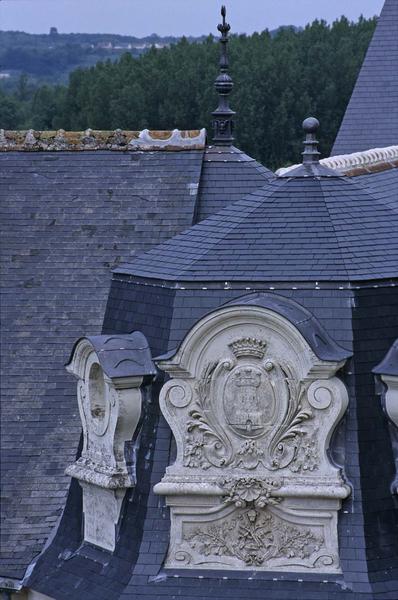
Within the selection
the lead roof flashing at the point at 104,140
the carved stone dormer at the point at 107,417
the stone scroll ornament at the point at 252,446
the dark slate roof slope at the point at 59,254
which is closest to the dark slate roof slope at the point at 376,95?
the lead roof flashing at the point at 104,140

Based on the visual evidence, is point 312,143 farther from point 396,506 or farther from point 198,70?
point 198,70

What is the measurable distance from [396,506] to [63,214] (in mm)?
6720

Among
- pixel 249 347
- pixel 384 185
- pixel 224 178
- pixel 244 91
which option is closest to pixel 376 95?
pixel 384 185

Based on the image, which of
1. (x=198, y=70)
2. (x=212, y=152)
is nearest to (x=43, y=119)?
(x=198, y=70)

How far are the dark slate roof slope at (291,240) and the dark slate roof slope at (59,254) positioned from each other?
8.76ft

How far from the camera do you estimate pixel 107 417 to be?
19.0 meters

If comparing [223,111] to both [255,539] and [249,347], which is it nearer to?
[249,347]

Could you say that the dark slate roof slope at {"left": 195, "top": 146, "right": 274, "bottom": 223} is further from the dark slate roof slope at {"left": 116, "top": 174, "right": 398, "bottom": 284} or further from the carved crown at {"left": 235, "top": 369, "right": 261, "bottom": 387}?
the carved crown at {"left": 235, "top": 369, "right": 261, "bottom": 387}

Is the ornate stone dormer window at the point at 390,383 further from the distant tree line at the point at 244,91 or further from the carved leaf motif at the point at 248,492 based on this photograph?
the distant tree line at the point at 244,91

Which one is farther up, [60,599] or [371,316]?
[371,316]

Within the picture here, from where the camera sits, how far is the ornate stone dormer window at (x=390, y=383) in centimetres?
1803

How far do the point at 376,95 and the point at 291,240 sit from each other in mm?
20869

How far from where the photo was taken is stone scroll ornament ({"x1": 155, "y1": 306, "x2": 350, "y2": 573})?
18000 mm

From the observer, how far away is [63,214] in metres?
23.4
